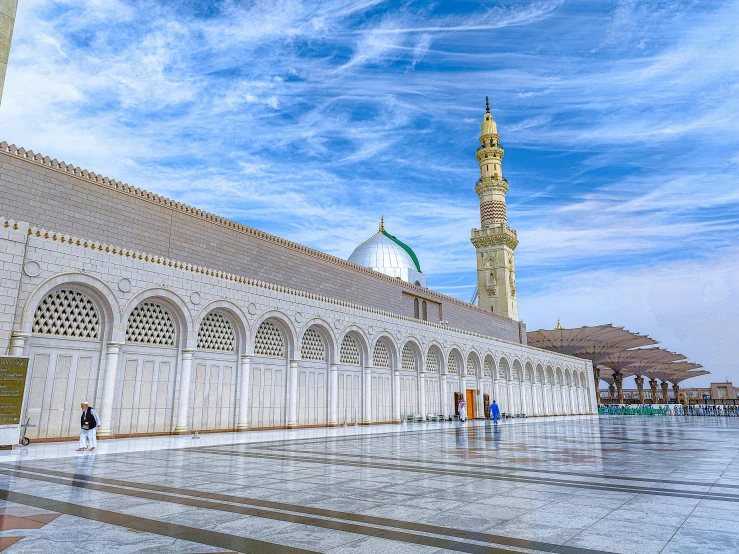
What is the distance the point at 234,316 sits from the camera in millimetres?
16359

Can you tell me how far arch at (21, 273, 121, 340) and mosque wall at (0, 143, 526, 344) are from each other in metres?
1.72

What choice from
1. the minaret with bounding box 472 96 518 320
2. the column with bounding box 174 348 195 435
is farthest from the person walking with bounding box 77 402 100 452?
the minaret with bounding box 472 96 518 320

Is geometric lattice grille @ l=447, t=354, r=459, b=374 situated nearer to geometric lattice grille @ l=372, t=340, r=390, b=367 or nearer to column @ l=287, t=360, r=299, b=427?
geometric lattice grille @ l=372, t=340, r=390, b=367

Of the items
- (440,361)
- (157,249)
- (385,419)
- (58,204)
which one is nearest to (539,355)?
(440,361)

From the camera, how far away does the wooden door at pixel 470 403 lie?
2862cm

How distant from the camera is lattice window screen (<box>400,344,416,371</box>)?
24594mm

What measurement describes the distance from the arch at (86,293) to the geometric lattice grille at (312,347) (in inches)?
283

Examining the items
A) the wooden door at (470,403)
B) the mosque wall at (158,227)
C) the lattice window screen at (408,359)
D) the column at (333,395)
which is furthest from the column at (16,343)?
the wooden door at (470,403)

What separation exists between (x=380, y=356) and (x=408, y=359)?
Answer: 2.41 meters

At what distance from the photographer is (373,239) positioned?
36.3 meters

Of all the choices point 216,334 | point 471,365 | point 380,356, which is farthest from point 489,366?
point 216,334

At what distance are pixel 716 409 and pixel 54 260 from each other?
50066mm

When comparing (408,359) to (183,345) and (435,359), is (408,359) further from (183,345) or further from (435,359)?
(183,345)

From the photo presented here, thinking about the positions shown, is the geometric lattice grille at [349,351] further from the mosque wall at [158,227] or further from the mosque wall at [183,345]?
the mosque wall at [158,227]
